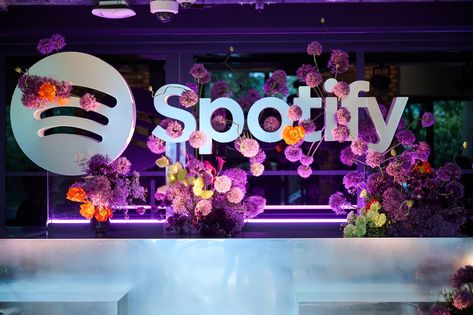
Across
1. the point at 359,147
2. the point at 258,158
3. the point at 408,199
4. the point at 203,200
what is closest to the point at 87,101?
the point at 203,200

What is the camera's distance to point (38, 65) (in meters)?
5.17

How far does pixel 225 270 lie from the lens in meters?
4.46

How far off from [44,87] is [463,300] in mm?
3057

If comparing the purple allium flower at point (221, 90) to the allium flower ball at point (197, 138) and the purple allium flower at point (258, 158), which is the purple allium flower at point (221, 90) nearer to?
the allium flower ball at point (197, 138)

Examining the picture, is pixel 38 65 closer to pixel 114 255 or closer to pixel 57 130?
pixel 57 130

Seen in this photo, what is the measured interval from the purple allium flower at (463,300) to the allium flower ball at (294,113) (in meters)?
1.58

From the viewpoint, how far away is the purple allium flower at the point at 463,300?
4.05 metres

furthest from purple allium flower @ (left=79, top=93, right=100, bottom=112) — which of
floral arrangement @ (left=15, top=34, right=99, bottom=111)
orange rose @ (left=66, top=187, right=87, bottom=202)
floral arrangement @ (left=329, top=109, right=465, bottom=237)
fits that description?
floral arrangement @ (left=329, top=109, right=465, bottom=237)

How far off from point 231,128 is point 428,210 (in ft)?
4.97

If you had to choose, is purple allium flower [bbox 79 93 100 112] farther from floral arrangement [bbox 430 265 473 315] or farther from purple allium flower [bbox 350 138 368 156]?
floral arrangement [bbox 430 265 473 315]

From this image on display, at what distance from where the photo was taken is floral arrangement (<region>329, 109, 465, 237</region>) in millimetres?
4434

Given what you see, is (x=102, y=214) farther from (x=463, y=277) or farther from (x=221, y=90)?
(x=463, y=277)

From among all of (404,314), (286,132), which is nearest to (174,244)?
(286,132)

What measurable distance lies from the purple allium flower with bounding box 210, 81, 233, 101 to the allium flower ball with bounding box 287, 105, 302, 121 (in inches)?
18.9
